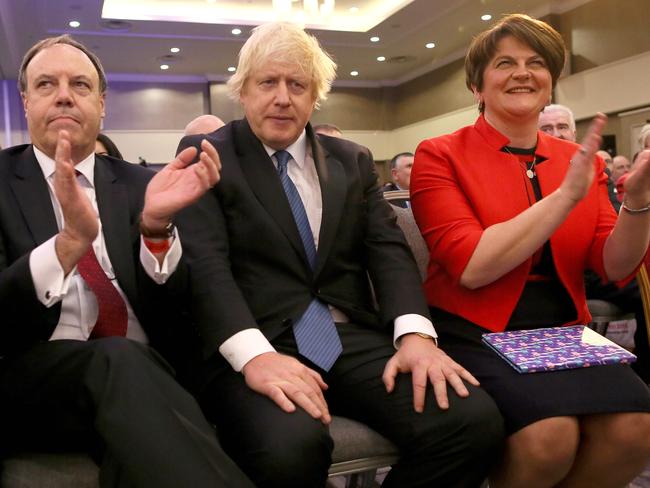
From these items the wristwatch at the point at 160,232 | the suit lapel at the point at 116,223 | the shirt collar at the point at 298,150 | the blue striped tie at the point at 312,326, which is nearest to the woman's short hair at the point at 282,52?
the shirt collar at the point at 298,150

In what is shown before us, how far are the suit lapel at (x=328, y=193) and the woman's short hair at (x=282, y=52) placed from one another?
18 cm

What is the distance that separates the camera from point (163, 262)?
1563 mm

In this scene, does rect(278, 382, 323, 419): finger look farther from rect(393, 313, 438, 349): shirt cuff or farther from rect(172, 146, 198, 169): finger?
rect(172, 146, 198, 169): finger

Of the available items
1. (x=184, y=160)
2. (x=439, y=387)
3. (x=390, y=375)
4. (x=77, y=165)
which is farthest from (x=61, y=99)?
(x=439, y=387)

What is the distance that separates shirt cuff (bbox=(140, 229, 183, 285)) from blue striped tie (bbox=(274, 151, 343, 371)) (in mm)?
349

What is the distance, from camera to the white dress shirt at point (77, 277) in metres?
1.38

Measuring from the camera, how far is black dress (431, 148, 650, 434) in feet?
5.05

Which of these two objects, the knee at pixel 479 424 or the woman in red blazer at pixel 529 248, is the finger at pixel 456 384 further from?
the woman in red blazer at pixel 529 248

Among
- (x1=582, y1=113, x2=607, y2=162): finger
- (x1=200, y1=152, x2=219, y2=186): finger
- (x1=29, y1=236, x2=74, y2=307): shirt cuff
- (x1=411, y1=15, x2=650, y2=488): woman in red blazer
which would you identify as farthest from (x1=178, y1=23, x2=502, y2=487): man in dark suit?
(x1=582, y1=113, x2=607, y2=162): finger

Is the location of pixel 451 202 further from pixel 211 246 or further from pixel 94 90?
pixel 94 90

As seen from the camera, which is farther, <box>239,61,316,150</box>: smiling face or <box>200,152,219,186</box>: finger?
<box>239,61,316,150</box>: smiling face

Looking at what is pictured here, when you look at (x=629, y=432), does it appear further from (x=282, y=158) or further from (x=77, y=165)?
(x=77, y=165)

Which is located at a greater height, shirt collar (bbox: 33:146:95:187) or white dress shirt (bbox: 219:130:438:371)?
shirt collar (bbox: 33:146:95:187)

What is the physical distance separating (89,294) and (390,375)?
30.1 inches
